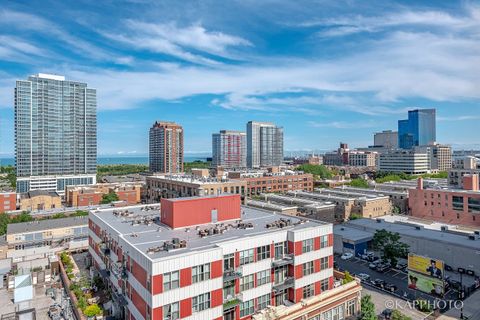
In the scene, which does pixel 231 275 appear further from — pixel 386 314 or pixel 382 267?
pixel 382 267

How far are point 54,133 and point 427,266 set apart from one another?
14422cm

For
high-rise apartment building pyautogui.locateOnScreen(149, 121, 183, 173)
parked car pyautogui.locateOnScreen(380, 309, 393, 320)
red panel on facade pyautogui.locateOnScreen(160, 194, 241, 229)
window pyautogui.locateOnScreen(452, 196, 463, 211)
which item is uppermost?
high-rise apartment building pyautogui.locateOnScreen(149, 121, 183, 173)

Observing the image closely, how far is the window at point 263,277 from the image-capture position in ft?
100

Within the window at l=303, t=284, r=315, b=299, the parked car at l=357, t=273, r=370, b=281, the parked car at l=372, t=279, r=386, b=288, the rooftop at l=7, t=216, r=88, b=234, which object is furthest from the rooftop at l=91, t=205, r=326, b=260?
the rooftop at l=7, t=216, r=88, b=234

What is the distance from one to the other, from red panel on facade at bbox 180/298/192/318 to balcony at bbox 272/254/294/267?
29.9 feet

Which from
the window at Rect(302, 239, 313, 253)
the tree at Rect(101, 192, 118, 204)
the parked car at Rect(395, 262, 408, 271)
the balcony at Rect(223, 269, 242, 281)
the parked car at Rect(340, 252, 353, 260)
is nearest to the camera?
the balcony at Rect(223, 269, 242, 281)

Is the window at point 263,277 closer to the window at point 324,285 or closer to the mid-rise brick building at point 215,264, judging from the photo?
the mid-rise brick building at point 215,264

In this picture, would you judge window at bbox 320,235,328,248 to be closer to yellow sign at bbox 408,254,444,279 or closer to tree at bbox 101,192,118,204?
yellow sign at bbox 408,254,444,279

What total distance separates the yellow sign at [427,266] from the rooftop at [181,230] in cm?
1505

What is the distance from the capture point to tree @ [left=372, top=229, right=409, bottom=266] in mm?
49062

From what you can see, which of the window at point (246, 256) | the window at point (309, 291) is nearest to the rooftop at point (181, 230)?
the window at point (246, 256)

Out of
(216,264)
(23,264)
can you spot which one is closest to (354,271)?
(216,264)

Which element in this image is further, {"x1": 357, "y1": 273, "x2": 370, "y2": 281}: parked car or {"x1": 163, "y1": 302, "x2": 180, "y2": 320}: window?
{"x1": 357, "y1": 273, "x2": 370, "y2": 281}: parked car

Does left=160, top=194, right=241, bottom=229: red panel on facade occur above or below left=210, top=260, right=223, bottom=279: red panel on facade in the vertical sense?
above
